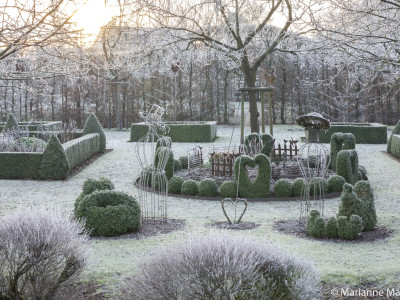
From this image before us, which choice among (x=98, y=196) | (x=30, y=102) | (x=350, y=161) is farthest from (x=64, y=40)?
(x=30, y=102)

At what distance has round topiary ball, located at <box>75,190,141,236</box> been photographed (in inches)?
263

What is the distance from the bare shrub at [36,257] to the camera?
12.5ft

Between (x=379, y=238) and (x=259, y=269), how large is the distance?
11.6 feet

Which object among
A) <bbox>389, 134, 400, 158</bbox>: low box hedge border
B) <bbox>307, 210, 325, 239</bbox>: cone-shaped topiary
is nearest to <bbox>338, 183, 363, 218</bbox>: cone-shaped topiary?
<bbox>307, 210, 325, 239</bbox>: cone-shaped topiary

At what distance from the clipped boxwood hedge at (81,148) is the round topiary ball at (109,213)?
563cm

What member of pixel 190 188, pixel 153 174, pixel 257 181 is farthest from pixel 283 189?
pixel 153 174

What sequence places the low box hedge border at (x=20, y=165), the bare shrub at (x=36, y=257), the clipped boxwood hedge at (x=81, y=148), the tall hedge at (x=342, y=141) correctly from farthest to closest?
1. the clipped boxwood hedge at (x=81, y=148)
2. the low box hedge border at (x=20, y=165)
3. the tall hedge at (x=342, y=141)
4. the bare shrub at (x=36, y=257)

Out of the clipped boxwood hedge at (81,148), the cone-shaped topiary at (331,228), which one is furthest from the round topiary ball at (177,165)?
the cone-shaped topiary at (331,228)

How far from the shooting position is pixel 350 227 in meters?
6.46

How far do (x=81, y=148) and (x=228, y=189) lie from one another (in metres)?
5.44

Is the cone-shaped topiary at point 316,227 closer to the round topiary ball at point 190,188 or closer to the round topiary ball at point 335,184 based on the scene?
the round topiary ball at point 335,184

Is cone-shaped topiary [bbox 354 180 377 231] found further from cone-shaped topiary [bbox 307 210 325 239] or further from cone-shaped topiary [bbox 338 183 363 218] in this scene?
cone-shaped topiary [bbox 307 210 325 239]

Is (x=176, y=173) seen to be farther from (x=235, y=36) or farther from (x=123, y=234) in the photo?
(x=235, y=36)

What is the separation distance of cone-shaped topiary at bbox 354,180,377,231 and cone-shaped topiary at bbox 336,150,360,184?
10.3 feet
